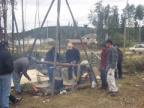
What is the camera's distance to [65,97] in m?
5.49

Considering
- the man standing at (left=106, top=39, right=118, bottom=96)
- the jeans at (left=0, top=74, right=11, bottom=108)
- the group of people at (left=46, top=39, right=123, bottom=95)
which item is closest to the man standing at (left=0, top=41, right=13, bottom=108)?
the jeans at (left=0, top=74, right=11, bottom=108)

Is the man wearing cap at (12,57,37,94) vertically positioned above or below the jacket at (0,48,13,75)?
below

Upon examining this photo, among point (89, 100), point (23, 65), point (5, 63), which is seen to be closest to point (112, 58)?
point (89, 100)

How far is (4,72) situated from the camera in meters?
4.11

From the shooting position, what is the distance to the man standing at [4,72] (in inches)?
162

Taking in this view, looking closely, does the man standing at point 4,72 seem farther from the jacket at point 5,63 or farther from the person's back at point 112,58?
the person's back at point 112,58

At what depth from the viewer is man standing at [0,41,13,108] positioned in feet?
13.5

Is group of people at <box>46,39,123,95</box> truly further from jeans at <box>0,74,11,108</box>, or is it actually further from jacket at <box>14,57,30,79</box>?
jeans at <box>0,74,11,108</box>

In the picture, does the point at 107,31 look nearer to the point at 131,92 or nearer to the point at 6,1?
the point at 6,1

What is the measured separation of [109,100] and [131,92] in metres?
1.13

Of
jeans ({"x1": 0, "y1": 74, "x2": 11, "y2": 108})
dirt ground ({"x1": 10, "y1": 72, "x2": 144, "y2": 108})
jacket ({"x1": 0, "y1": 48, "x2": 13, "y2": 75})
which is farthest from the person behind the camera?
dirt ground ({"x1": 10, "y1": 72, "x2": 144, "y2": 108})

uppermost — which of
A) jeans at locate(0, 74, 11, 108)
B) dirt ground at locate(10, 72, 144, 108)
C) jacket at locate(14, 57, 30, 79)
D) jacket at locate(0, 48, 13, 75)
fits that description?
jacket at locate(0, 48, 13, 75)

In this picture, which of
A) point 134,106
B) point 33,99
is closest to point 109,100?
point 134,106

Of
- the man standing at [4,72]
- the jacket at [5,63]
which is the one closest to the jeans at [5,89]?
the man standing at [4,72]
